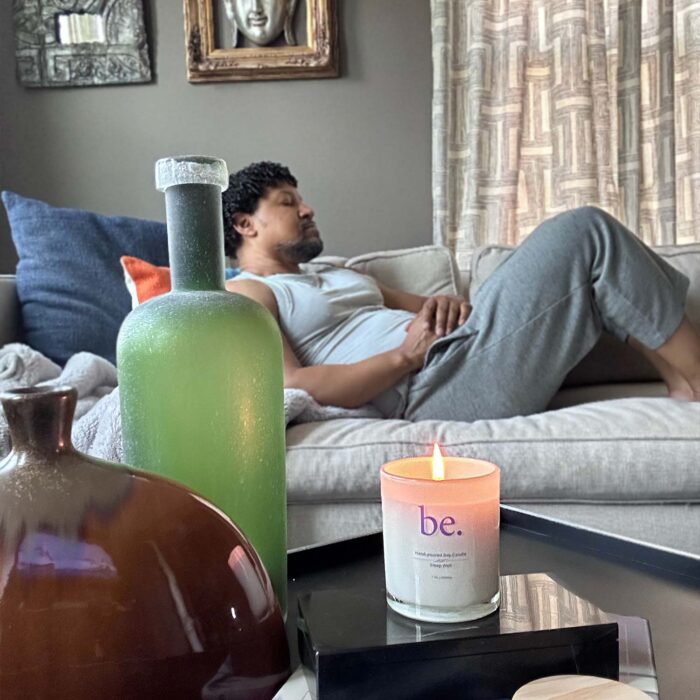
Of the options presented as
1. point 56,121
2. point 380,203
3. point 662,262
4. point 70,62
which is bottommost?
point 662,262

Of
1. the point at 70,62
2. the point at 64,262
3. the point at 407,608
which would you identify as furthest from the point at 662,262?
the point at 70,62

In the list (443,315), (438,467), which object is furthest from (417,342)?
(438,467)

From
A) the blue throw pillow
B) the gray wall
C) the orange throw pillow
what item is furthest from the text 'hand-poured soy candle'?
the gray wall

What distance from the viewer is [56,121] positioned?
2.69 meters

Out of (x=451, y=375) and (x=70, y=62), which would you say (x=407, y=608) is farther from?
(x=70, y=62)

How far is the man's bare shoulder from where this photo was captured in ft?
5.35

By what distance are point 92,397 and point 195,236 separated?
1.02 meters

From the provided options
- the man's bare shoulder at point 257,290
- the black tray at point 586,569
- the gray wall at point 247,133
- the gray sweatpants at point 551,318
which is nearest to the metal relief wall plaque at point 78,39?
the gray wall at point 247,133

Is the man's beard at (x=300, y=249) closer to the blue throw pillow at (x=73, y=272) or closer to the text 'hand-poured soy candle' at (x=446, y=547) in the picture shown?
the blue throw pillow at (x=73, y=272)

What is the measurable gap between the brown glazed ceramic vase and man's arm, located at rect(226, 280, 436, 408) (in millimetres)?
1046

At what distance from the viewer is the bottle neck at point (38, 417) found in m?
0.37

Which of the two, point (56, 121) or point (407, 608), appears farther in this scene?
point (56, 121)

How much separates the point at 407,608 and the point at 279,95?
8.09ft

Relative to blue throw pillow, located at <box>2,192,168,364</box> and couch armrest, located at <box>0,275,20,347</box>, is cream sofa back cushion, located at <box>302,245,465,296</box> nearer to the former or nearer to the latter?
blue throw pillow, located at <box>2,192,168,364</box>
